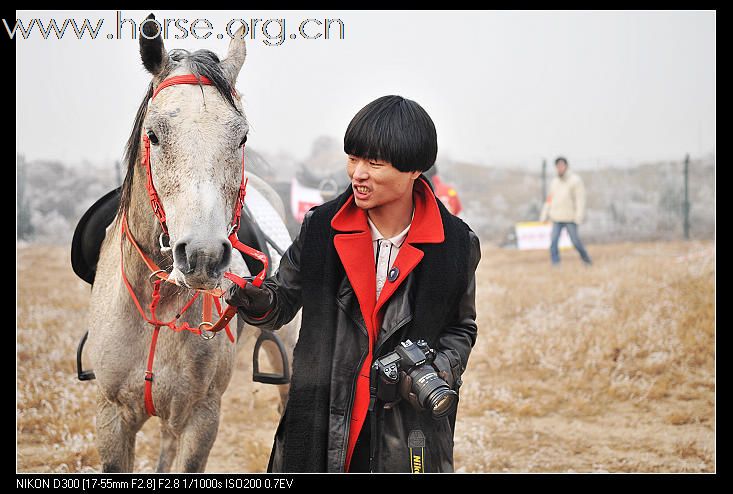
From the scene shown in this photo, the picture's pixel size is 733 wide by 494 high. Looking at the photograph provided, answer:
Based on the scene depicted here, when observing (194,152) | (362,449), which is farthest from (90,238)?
(362,449)

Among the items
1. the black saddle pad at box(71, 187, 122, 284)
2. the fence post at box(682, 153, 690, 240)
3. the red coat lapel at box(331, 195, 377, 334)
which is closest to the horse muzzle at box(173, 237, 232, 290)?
the red coat lapel at box(331, 195, 377, 334)

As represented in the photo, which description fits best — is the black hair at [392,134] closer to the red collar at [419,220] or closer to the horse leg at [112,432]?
the red collar at [419,220]

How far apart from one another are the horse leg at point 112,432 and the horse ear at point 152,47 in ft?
4.24

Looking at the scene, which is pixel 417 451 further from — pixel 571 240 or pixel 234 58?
pixel 571 240

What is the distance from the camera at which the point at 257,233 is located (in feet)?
11.5

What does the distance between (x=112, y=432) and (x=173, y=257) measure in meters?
1.18

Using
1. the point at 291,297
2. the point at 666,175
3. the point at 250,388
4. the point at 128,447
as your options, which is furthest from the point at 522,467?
the point at 666,175

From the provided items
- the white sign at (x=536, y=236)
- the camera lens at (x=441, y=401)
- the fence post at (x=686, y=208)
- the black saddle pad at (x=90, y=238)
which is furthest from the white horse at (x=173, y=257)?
the fence post at (x=686, y=208)

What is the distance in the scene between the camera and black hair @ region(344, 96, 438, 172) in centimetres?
206

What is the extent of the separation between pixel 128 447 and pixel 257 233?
1.07 m

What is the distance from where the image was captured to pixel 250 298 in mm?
2105

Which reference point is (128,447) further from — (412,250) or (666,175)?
(666,175)

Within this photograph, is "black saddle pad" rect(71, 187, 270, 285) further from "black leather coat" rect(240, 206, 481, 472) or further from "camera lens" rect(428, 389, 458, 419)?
"camera lens" rect(428, 389, 458, 419)

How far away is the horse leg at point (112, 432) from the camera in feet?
9.73
